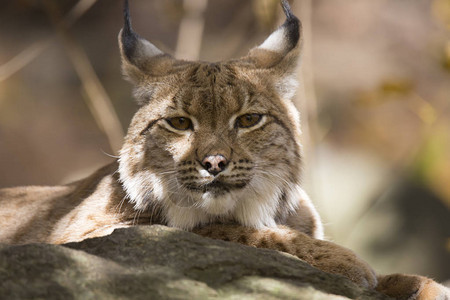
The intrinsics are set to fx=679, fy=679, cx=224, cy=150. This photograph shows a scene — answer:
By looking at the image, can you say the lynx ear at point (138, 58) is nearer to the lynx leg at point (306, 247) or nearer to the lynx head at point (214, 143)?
the lynx head at point (214, 143)

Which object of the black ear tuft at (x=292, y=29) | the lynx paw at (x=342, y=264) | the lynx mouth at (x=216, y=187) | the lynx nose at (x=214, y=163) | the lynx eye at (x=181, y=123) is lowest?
the lynx paw at (x=342, y=264)

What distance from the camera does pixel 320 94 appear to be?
10.1 meters

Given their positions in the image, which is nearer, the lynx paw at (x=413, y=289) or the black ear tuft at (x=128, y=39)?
the lynx paw at (x=413, y=289)

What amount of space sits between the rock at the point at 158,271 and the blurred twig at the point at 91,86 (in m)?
6.40

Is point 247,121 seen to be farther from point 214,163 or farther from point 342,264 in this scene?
point 342,264

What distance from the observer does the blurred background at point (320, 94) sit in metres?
9.54

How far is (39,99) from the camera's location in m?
10.4

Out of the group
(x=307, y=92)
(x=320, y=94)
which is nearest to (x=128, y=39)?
(x=307, y=92)

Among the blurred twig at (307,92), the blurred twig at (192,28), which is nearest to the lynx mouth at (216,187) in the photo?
the blurred twig at (307,92)

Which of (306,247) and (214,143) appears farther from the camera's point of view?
(214,143)

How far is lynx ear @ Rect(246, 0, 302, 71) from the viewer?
5.10 meters

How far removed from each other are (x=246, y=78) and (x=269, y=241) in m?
1.23

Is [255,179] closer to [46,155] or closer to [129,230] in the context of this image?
[129,230]

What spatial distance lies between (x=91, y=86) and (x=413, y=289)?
6986 millimetres
